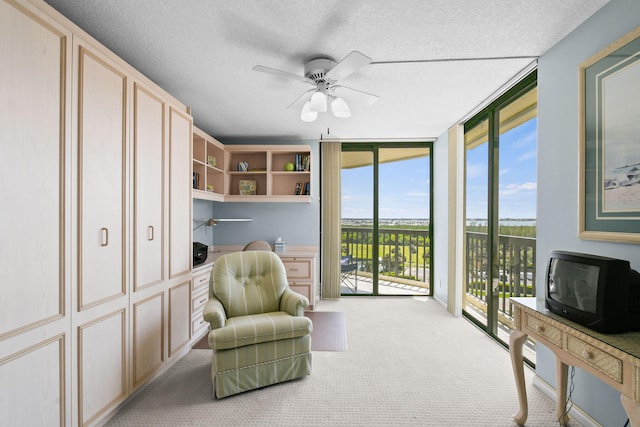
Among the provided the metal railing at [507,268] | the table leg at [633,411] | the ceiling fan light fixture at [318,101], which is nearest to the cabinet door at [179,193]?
the ceiling fan light fixture at [318,101]

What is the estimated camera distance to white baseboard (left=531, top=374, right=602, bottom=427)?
1770mm

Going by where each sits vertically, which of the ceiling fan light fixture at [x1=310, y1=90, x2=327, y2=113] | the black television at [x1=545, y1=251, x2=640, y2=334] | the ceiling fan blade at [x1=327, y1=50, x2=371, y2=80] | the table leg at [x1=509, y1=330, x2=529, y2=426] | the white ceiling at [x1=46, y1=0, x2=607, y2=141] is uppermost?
the white ceiling at [x1=46, y1=0, x2=607, y2=141]

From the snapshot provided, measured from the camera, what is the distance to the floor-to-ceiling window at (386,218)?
4820 millimetres

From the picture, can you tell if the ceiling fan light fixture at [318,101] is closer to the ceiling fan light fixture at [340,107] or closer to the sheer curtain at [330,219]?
the ceiling fan light fixture at [340,107]

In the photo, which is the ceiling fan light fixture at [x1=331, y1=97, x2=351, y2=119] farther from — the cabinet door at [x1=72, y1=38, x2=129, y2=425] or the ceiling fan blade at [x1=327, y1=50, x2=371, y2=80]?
the cabinet door at [x1=72, y1=38, x2=129, y2=425]

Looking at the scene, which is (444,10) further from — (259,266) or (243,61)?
(259,266)

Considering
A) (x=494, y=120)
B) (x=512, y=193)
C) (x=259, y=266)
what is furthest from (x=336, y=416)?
(x=494, y=120)

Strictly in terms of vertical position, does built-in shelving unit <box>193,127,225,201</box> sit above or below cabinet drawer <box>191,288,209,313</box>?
above

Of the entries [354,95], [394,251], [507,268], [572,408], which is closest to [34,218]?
[354,95]

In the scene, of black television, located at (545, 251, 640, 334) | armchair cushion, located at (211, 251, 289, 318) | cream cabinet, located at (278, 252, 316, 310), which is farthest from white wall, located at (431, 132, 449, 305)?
black television, located at (545, 251, 640, 334)

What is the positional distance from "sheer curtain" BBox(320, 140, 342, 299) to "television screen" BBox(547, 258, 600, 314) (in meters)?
3.15

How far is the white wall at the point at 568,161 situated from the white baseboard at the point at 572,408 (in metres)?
0.03

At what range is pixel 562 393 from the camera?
73.3 inches

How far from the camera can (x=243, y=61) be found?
2271mm
